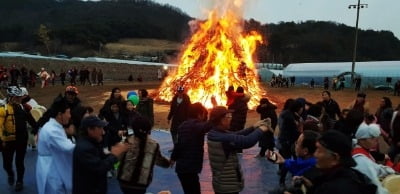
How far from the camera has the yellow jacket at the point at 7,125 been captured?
8.30 meters

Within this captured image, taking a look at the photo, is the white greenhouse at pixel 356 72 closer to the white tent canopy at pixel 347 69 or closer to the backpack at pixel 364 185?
the white tent canopy at pixel 347 69

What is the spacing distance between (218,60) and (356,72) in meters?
29.2

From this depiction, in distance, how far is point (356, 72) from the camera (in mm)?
50000

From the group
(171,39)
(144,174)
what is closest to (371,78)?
(144,174)

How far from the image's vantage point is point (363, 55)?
8781cm

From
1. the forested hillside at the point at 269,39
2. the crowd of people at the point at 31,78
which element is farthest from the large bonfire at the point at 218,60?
the forested hillside at the point at 269,39

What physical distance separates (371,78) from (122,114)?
42435mm

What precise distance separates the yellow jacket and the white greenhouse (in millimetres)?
39783

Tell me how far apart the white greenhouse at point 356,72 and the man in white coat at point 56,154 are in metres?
41.6

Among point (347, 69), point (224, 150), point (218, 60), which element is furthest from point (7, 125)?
point (347, 69)

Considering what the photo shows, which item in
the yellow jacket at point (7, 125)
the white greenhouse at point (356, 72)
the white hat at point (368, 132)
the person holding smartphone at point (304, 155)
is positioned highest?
the white hat at point (368, 132)

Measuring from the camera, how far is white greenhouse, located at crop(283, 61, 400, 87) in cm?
4687

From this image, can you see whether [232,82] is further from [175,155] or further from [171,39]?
[171,39]

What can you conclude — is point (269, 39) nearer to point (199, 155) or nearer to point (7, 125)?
point (7, 125)
